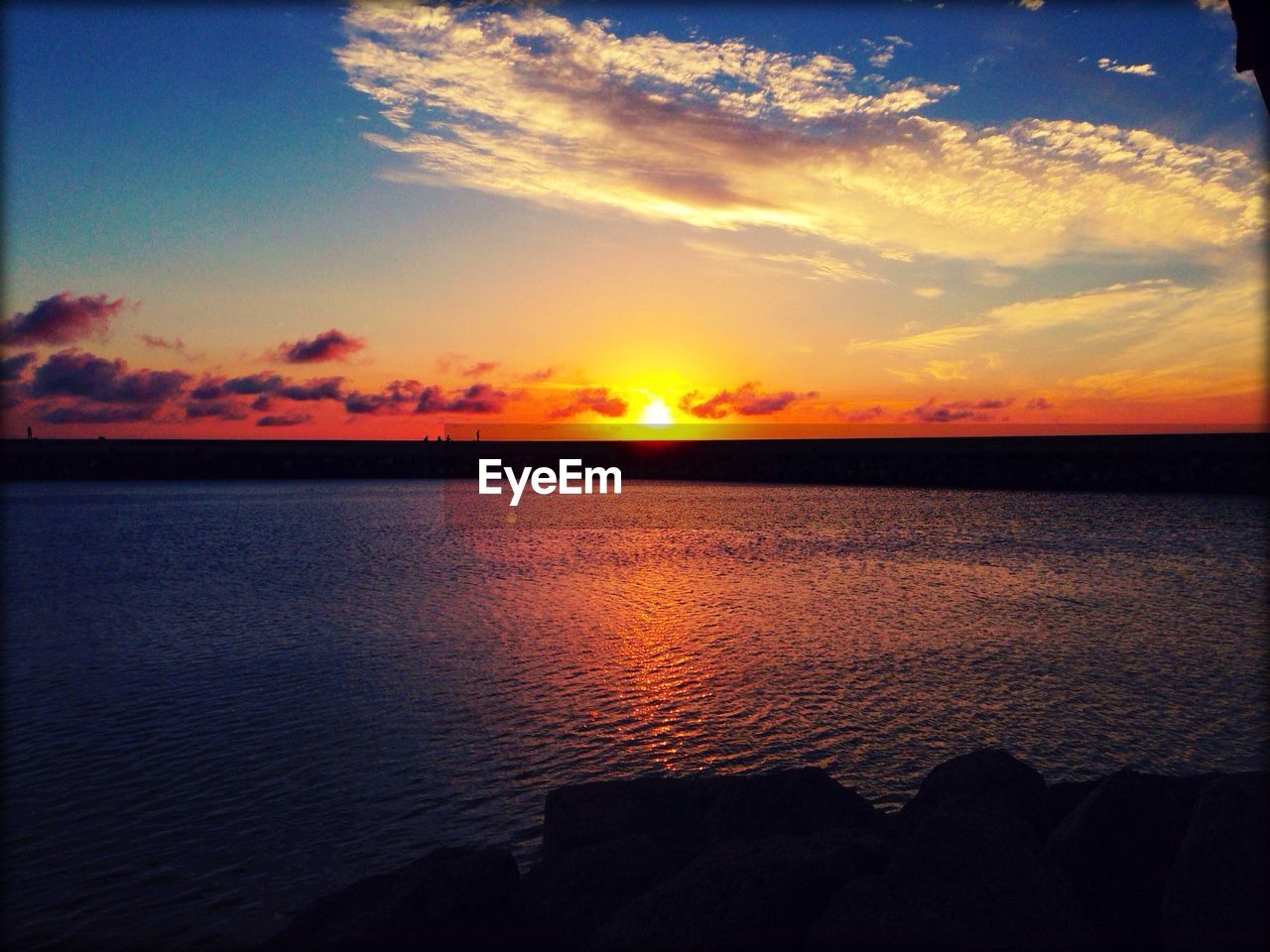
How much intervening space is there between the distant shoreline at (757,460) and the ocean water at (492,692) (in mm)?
38735

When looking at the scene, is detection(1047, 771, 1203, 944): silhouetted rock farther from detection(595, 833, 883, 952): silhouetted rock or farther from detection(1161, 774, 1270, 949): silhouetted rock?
detection(595, 833, 883, 952): silhouetted rock

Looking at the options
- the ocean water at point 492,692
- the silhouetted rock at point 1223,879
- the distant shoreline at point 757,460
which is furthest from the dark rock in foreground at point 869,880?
the distant shoreline at point 757,460

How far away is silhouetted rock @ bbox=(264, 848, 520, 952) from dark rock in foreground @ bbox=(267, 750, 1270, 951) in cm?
1

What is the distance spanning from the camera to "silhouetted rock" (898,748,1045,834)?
20.5 ft

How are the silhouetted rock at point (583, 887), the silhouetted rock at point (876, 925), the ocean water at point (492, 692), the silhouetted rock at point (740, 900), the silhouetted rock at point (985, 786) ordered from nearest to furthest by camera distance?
1. the silhouetted rock at point (876, 925)
2. the silhouetted rock at point (740, 900)
3. the silhouetted rock at point (583, 887)
4. the silhouetted rock at point (985, 786)
5. the ocean water at point (492, 692)

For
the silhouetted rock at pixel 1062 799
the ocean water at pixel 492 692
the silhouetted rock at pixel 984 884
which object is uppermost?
the silhouetted rock at pixel 984 884

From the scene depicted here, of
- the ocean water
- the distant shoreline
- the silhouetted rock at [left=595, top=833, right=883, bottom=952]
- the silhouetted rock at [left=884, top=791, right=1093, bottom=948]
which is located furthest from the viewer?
the distant shoreline

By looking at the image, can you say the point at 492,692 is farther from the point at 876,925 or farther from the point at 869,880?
the point at 876,925

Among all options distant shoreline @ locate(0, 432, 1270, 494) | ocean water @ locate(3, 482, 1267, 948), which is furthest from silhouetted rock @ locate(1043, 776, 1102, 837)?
distant shoreline @ locate(0, 432, 1270, 494)

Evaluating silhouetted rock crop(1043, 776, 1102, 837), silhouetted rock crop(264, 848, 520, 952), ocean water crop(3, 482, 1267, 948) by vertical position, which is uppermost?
silhouetted rock crop(1043, 776, 1102, 837)

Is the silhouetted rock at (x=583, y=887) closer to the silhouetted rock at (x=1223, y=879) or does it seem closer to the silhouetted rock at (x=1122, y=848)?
the silhouetted rock at (x=1122, y=848)

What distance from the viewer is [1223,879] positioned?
182 inches

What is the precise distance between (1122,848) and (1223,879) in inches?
32.1

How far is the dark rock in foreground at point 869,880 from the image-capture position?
4562mm
